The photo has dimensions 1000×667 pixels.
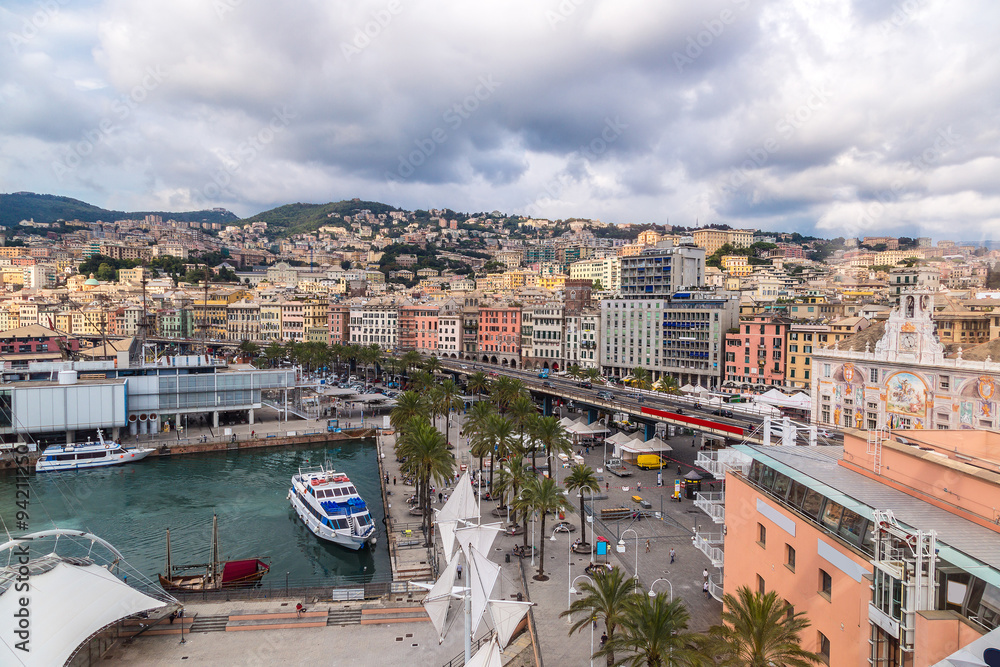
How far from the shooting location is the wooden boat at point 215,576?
27328 mm

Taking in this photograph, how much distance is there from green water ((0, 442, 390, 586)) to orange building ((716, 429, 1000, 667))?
19770 millimetres

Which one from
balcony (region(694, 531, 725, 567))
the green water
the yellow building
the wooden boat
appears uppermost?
the yellow building

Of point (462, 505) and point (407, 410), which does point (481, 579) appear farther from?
point (407, 410)

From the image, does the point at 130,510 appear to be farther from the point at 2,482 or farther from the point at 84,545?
the point at 2,482

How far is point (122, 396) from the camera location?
57875mm

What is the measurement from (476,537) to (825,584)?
28.0ft

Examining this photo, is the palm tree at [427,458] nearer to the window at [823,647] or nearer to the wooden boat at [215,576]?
the wooden boat at [215,576]

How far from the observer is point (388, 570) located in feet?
103

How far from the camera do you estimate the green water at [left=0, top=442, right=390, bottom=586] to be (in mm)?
33531

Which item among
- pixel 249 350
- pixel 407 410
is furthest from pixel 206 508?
pixel 249 350

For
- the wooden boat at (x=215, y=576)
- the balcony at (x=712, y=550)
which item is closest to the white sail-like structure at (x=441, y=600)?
the balcony at (x=712, y=550)

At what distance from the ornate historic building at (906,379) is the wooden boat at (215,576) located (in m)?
40.6

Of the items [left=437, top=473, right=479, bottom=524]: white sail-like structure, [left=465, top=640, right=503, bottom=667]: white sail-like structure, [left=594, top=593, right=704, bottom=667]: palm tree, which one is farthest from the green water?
[left=594, top=593, right=704, bottom=667]: palm tree

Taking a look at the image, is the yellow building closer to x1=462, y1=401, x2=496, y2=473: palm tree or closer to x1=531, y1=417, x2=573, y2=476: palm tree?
x1=462, y1=401, x2=496, y2=473: palm tree
